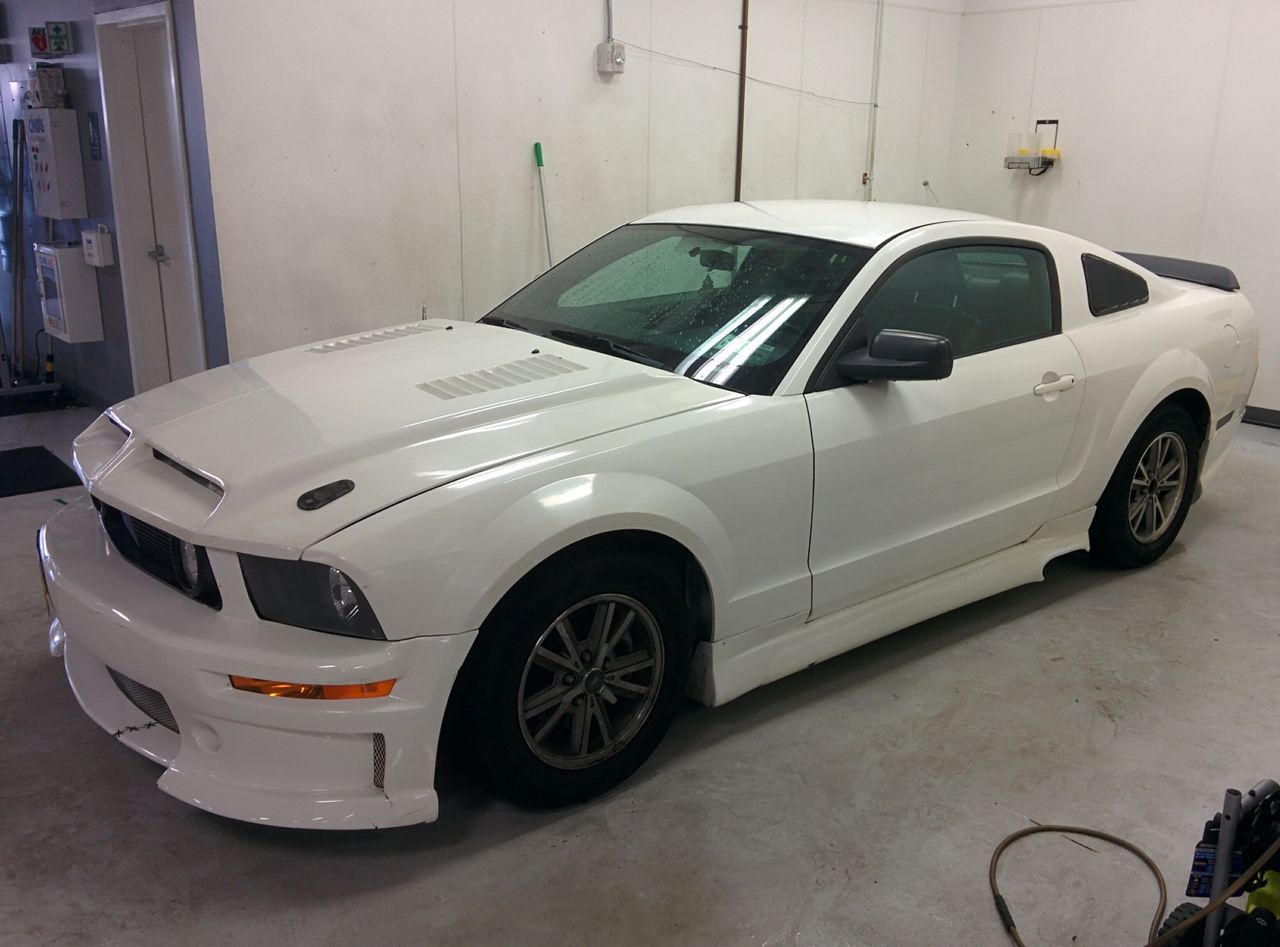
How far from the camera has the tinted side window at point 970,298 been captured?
308 centimetres

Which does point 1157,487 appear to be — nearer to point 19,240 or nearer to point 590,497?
point 590,497

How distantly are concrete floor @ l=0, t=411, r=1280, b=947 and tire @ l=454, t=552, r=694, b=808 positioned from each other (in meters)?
0.14

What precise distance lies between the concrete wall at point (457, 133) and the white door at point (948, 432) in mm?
3169

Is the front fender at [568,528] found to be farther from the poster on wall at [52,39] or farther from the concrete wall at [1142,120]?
the concrete wall at [1142,120]

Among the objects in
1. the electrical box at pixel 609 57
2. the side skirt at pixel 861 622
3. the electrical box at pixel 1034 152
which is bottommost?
the side skirt at pixel 861 622

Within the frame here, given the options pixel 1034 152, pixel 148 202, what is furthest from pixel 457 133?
→ pixel 1034 152

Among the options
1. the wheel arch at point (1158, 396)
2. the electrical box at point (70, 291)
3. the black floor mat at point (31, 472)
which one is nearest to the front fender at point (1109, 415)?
the wheel arch at point (1158, 396)

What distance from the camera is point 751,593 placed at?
2768mm

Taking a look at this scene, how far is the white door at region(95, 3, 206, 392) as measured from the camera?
5.46 meters

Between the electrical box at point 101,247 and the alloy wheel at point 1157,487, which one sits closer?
the alloy wheel at point 1157,487

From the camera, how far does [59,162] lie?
5.93 meters

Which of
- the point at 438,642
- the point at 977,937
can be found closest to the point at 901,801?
the point at 977,937

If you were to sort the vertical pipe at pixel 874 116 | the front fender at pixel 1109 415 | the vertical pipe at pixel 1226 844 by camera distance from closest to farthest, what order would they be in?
the vertical pipe at pixel 1226 844 < the front fender at pixel 1109 415 < the vertical pipe at pixel 874 116

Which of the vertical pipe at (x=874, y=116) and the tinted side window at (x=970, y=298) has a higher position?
the vertical pipe at (x=874, y=116)
